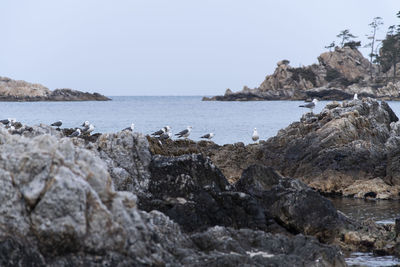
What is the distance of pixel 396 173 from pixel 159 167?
1171 cm

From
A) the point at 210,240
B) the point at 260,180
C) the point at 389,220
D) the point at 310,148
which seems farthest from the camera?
the point at 310,148

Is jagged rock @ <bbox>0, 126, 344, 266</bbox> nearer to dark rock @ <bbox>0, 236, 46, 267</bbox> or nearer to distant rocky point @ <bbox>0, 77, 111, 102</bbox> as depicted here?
dark rock @ <bbox>0, 236, 46, 267</bbox>

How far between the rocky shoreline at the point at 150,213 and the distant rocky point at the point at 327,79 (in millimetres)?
98485

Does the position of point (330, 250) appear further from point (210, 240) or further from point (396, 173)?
point (396, 173)

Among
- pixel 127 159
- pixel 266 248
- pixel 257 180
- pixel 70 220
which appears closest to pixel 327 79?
pixel 257 180

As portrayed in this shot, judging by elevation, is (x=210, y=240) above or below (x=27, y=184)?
below

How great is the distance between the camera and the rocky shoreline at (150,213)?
26.1 ft

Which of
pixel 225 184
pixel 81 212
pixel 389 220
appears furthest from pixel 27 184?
pixel 389 220

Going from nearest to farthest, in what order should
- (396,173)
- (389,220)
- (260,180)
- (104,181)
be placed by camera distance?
(104,181)
(260,180)
(389,220)
(396,173)

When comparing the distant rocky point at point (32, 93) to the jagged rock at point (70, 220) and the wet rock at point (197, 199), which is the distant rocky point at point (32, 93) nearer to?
the wet rock at point (197, 199)

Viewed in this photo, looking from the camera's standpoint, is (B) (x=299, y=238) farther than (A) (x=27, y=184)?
Yes

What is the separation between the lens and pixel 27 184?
8.17 meters

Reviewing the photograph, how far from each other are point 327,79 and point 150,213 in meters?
117

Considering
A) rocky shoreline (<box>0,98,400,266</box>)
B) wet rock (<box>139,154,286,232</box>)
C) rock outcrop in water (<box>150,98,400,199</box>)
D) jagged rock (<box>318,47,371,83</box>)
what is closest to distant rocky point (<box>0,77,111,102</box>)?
Result: jagged rock (<box>318,47,371,83</box>)
